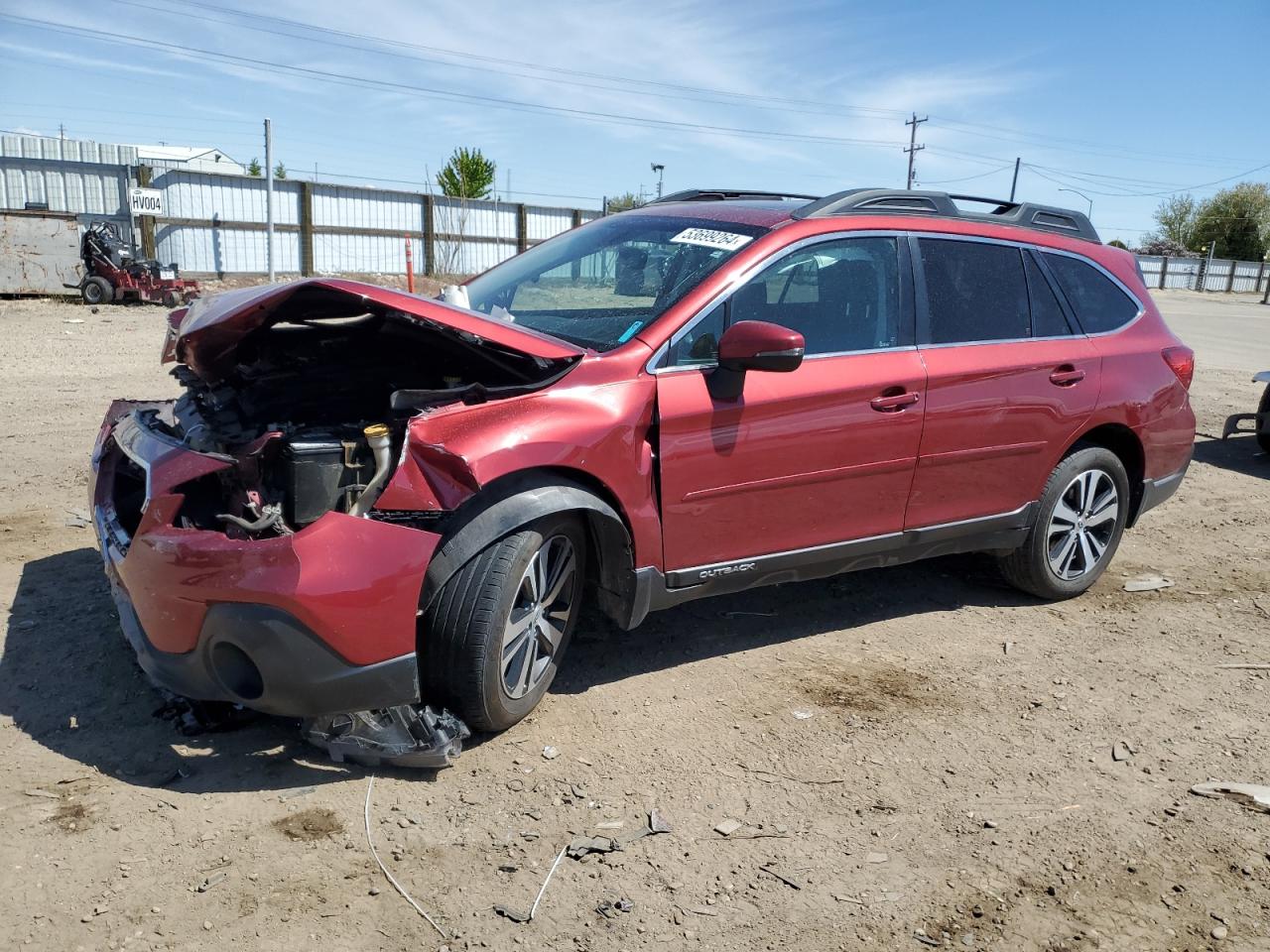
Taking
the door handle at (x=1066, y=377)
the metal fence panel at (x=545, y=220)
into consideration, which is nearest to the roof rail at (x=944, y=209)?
the door handle at (x=1066, y=377)

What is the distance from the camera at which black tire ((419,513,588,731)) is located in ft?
10.4

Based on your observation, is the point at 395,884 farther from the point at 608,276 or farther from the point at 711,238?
the point at 711,238

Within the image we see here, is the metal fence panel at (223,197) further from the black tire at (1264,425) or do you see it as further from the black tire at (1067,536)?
the black tire at (1067,536)

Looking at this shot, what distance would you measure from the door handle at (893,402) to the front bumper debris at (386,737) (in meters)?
2.21

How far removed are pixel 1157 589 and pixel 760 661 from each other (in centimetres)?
272

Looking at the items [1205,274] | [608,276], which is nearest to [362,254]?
[608,276]

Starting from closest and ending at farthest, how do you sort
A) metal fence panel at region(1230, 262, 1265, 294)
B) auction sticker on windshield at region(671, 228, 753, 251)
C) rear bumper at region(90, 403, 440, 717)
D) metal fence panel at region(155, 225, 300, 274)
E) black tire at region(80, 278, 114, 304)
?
rear bumper at region(90, 403, 440, 717) < auction sticker on windshield at region(671, 228, 753, 251) < black tire at region(80, 278, 114, 304) < metal fence panel at region(155, 225, 300, 274) < metal fence panel at region(1230, 262, 1265, 294)

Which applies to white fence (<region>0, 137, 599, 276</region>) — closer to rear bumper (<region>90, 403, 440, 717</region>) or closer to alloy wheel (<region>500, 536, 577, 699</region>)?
alloy wheel (<region>500, 536, 577, 699</region>)

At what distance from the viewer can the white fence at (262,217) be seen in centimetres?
2148

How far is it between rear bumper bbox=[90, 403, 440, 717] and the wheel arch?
357 centimetres

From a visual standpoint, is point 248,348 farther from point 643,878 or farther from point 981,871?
point 981,871

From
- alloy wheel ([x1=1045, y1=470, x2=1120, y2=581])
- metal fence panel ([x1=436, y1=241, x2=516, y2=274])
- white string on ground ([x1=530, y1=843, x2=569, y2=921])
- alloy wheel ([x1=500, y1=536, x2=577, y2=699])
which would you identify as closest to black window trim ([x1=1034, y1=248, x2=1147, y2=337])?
alloy wheel ([x1=1045, y1=470, x2=1120, y2=581])

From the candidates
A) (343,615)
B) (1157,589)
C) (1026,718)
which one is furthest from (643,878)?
(1157,589)

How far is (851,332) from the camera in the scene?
413cm
